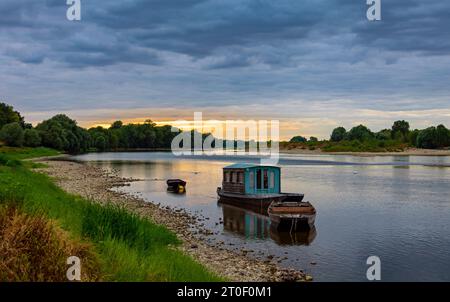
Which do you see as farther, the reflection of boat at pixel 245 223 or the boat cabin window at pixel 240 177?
the boat cabin window at pixel 240 177

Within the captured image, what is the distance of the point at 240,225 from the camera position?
36.4 m

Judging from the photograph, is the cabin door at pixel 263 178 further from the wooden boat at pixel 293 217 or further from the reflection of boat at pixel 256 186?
the wooden boat at pixel 293 217

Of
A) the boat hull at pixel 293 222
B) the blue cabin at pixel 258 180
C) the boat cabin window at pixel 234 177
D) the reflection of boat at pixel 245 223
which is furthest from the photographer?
the boat cabin window at pixel 234 177

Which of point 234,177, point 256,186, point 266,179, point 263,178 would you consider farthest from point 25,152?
point 266,179

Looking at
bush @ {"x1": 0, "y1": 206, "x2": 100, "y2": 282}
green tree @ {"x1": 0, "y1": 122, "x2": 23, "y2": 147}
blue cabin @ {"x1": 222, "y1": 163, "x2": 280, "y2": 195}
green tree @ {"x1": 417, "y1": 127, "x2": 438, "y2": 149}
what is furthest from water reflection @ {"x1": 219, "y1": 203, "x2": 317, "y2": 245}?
green tree @ {"x1": 417, "y1": 127, "x2": 438, "y2": 149}

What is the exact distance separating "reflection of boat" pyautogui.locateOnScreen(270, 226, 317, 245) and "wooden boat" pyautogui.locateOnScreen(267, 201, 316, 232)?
45 centimetres

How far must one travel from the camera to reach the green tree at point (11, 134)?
122 m

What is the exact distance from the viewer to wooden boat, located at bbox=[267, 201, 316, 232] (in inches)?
1294

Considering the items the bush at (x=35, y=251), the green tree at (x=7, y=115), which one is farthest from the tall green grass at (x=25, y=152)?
the bush at (x=35, y=251)

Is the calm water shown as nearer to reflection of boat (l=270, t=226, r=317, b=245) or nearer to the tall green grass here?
reflection of boat (l=270, t=226, r=317, b=245)

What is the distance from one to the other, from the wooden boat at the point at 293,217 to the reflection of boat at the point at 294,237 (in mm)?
452

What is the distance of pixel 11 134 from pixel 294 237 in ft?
366
